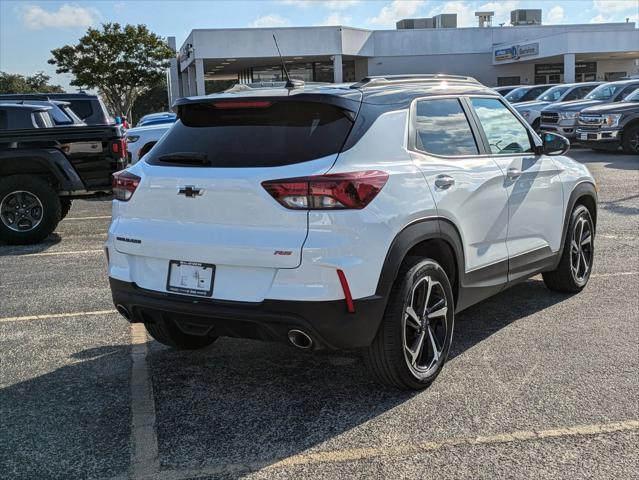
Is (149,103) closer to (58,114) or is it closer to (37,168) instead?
(58,114)

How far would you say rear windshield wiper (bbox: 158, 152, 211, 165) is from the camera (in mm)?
3977

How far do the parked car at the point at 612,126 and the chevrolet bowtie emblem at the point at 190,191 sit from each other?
16416 millimetres

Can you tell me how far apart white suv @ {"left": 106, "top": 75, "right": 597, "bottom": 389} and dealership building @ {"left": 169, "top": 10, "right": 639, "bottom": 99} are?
3708cm

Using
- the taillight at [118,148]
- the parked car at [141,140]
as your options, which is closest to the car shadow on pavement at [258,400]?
the taillight at [118,148]

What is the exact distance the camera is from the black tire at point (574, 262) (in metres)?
5.92

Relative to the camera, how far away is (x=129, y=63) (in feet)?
156

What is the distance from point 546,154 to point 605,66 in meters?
52.6

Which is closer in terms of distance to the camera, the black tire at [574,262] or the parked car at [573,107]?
the black tire at [574,262]

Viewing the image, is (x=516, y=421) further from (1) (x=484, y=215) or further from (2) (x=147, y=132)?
(2) (x=147, y=132)

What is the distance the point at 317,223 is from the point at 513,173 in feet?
6.76

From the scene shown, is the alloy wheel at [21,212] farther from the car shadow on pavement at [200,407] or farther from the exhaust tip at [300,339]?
the exhaust tip at [300,339]

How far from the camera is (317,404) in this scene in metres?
4.04

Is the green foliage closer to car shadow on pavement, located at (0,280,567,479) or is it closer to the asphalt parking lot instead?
the asphalt parking lot

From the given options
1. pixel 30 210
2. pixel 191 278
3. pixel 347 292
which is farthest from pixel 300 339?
pixel 30 210
